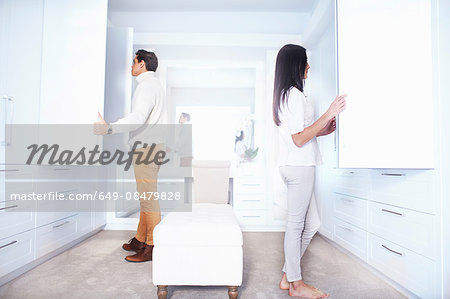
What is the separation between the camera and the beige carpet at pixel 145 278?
1.69 meters

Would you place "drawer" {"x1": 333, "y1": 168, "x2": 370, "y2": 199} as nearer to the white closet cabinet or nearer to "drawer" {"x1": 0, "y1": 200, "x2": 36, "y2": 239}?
the white closet cabinet

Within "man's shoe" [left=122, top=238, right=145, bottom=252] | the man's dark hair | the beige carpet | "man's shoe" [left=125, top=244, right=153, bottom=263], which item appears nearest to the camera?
the beige carpet

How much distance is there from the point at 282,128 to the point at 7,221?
1772 mm

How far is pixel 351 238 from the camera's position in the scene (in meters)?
2.32

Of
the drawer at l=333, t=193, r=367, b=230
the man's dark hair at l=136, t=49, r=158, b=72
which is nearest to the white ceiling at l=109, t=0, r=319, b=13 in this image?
the man's dark hair at l=136, t=49, r=158, b=72

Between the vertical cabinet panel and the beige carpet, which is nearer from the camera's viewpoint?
the beige carpet

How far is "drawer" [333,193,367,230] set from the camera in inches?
84.3

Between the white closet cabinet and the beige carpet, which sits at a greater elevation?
the white closet cabinet

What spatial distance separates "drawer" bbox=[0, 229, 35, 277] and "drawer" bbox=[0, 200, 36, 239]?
4cm

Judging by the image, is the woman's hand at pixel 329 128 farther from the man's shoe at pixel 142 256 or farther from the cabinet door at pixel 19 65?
the cabinet door at pixel 19 65

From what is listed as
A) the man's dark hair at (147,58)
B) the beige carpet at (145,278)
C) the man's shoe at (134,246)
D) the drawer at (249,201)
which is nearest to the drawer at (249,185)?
the drawer at (249,201)

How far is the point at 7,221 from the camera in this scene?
5.95 ft

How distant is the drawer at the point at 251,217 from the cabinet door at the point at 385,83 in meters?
1.90

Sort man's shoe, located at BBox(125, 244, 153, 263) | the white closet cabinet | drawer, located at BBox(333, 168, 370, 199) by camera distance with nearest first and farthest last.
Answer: the white closet cabinet, drawer, located at BBox(333, 168, 370, 199), man's shoe, located at BBox(125, 244, 153, 263)
